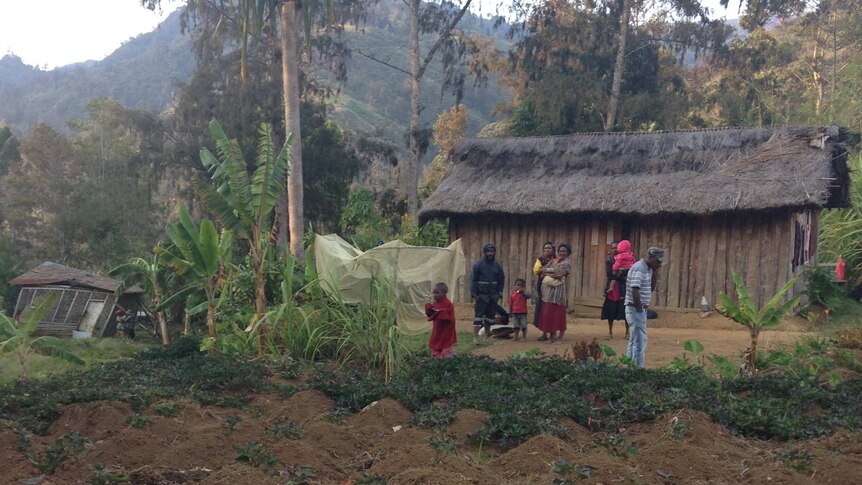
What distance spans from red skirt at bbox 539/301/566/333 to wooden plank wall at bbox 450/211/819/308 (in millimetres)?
3877

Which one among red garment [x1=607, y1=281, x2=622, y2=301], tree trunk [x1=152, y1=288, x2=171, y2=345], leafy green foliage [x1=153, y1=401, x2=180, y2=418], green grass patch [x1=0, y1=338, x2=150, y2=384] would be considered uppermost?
red garment [x1=607, y1=281, x2=622, y2=301]

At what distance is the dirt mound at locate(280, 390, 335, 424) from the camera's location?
694 centimetres

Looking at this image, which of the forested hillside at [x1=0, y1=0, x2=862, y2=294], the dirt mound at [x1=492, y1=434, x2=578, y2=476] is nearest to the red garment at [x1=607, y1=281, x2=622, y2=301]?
the dirt mound at [x1=492, y1=434, x2=578, y2=476]

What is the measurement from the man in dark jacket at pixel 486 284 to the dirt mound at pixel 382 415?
460 centimetres

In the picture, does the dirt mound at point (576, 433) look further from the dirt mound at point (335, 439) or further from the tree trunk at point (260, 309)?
the tree trunk at point (260, 309)

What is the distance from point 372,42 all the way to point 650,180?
166ft

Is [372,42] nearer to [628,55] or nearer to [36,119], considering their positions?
[36,119]

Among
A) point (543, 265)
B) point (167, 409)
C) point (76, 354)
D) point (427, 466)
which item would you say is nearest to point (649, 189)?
point (543, 265)

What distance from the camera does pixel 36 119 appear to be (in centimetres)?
6247

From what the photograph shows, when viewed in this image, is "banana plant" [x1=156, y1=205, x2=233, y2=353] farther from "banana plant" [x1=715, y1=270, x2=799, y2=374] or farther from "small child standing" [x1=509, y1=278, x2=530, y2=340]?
"banana plant" [x1=715, y1=270, x2=799, y2=374]

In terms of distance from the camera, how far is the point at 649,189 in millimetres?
14641

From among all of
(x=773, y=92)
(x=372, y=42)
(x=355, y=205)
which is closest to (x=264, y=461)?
(x=355, y=205)

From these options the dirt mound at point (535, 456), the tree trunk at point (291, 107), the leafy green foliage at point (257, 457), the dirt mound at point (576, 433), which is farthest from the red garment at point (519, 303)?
the leafy green foliage at point (257, 457)

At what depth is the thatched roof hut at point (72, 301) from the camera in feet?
56.9
